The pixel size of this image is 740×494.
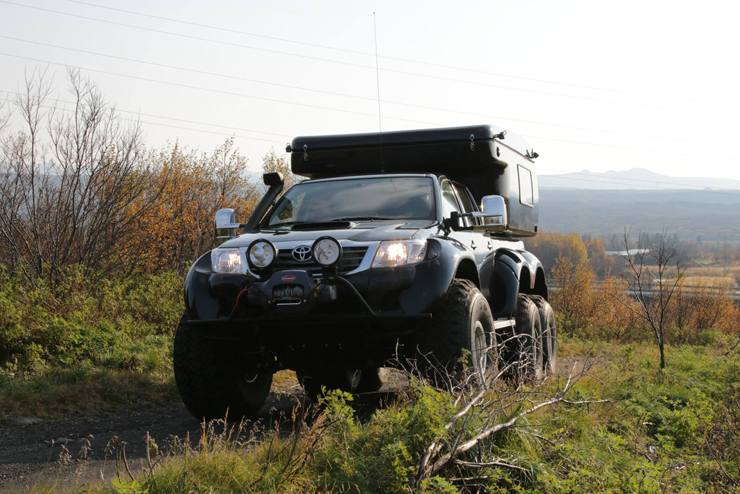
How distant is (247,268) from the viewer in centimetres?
515

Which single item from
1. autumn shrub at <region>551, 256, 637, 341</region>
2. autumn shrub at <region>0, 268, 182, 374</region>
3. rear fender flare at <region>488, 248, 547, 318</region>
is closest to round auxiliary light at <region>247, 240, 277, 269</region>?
rear fender flare at <region>488, 248, 547, 318</region>

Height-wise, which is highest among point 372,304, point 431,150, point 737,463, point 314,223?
point 431,150

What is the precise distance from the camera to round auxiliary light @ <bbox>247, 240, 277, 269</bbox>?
5004 mm

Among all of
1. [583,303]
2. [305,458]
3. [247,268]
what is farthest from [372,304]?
[583,303]

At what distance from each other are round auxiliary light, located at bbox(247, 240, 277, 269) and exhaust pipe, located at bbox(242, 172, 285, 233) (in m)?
1.14

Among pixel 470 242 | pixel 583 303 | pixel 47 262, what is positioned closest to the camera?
pixel 470 242

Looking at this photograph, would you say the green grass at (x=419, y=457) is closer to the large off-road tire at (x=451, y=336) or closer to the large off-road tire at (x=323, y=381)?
the large off-road tire at (x=451, y=336)

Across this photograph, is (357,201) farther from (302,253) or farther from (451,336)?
(451,336)

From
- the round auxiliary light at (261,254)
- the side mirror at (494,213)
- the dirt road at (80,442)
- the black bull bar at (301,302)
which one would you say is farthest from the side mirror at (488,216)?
the dirt road at (80,442)

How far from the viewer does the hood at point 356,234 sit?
513 centimetres

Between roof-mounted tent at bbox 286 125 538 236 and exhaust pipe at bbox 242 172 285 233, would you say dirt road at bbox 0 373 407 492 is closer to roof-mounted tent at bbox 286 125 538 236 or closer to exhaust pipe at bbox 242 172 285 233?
exhaust pipe at bbox 242 172 285 233

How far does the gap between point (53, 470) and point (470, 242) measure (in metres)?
3.80

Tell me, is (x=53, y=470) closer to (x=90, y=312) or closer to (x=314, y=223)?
(x=314, y=223)

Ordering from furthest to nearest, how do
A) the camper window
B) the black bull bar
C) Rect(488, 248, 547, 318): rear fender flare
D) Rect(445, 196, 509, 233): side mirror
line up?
the camper window → Rect(488, 248, 547, 318): rear fender flare → Rect(445, 196, 509, 233): side mirror → the black bull bar
